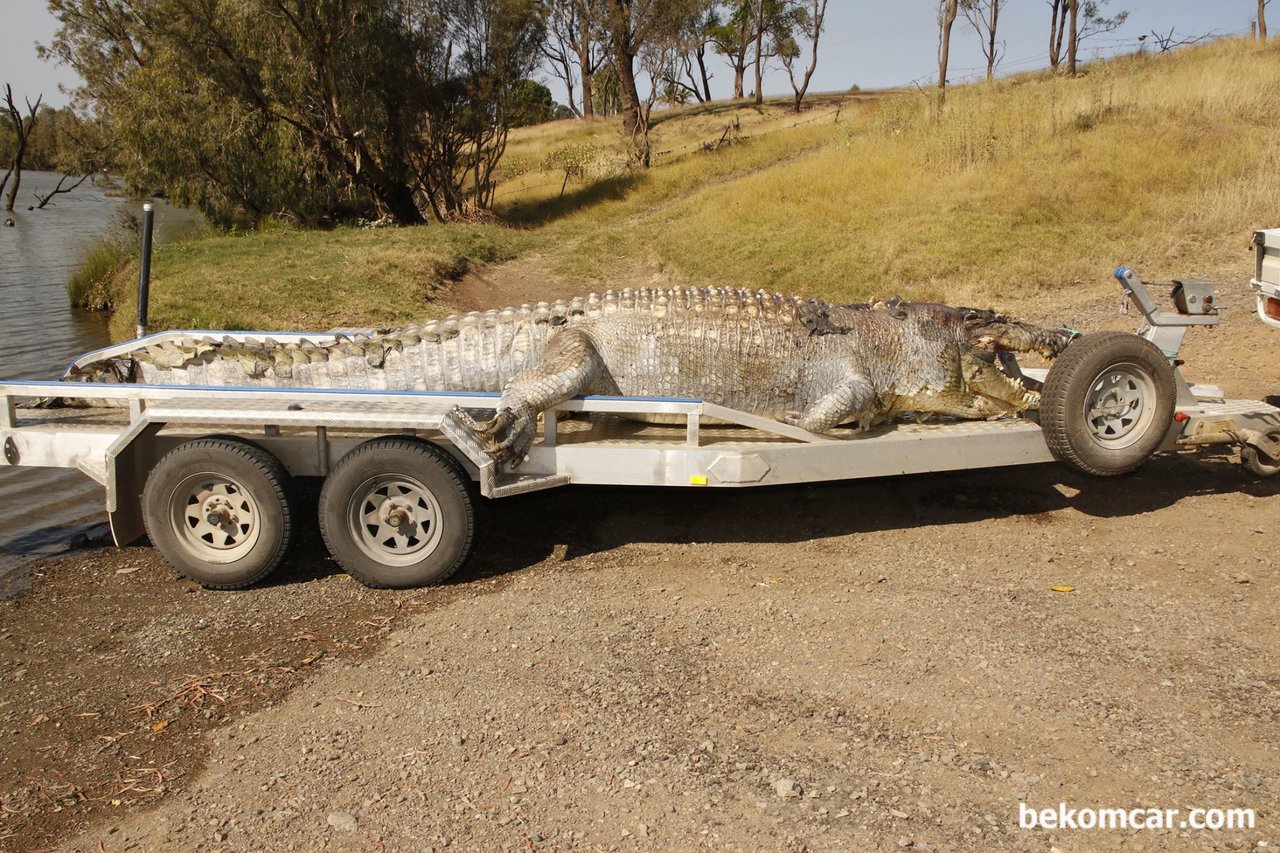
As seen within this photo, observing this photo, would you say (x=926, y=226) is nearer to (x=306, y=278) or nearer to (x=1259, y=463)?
(x=1259, y=463)

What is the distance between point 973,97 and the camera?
20938 millimetres

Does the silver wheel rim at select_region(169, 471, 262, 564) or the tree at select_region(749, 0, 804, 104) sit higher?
the tree at select_region(749, 0, 804, 104)

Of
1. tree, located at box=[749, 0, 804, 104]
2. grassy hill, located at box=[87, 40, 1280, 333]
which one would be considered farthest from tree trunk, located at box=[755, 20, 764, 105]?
grassy hill, located at box=[87, 40, 1280, 333]

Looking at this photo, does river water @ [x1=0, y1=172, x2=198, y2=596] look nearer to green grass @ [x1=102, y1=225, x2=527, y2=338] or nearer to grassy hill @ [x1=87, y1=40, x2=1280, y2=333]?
green grass @ [x1=102, y1=225, x2=527, y2=338]

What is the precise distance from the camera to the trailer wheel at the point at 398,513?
16.2ft

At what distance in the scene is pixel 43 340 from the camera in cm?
1398

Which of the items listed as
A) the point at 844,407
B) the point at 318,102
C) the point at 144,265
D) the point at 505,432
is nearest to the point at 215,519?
the point at 505,432

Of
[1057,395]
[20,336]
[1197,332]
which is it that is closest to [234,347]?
[1057,395]

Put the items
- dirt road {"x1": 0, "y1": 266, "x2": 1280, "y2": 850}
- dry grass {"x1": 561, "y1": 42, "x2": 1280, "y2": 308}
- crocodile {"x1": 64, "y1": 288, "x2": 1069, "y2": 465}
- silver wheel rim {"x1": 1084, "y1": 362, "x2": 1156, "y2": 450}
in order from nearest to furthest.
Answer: dirt road {"x1": 0, "y1": 266, "x2": 1280, "y2": 850}, silver wheel rim {"x1": 1084, "y1": 362, "x2": 1156, "y2": 450}, crocodile {"x1": 64, "y1": 288, "x2": 1069, "y2": 465}, dry grass {"x1": 561, "y1": 42, "x2": 1280, "y2": 308}

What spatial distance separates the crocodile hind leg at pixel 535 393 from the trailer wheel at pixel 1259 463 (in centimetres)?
443

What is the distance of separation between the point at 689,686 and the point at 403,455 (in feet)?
6.74

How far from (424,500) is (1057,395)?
377 cm

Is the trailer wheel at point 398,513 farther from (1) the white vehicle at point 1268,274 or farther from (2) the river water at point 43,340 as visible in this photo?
(1) the white vehicle at point 1268,274

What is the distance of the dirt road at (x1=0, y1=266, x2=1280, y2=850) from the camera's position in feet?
10.5
